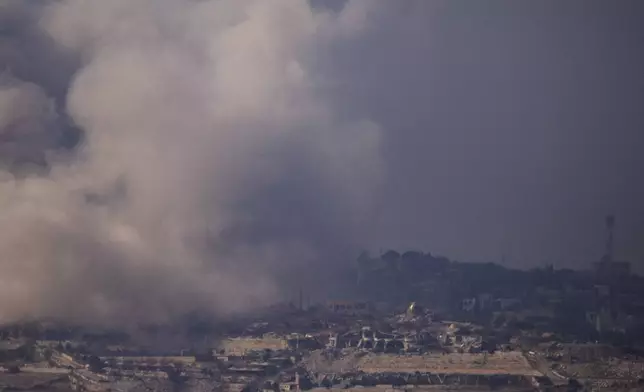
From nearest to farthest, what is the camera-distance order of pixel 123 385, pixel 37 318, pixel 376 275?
pixel 123 385, pixel 37 318, pixel 376 275

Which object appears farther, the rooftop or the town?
the rooftop

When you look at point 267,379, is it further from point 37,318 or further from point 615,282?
point 615,282

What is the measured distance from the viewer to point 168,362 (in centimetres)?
1075

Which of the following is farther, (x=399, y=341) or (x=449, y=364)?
(x=399, y=341)

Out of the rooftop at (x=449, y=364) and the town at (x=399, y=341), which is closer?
the town at (x=399, y=341)

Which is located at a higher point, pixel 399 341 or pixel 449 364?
pixel 399 341

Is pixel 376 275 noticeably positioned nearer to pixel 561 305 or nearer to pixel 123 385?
pixel 561 305

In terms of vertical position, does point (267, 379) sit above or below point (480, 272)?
below

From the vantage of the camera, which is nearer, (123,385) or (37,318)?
(123,385)

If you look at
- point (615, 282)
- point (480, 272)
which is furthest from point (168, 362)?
point (615, 282)

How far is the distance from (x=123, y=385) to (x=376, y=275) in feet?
9.22

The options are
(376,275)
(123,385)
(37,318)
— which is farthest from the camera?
(376,275)

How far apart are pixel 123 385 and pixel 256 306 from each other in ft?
5.64

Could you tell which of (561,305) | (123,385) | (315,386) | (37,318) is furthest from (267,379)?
(561,305)
